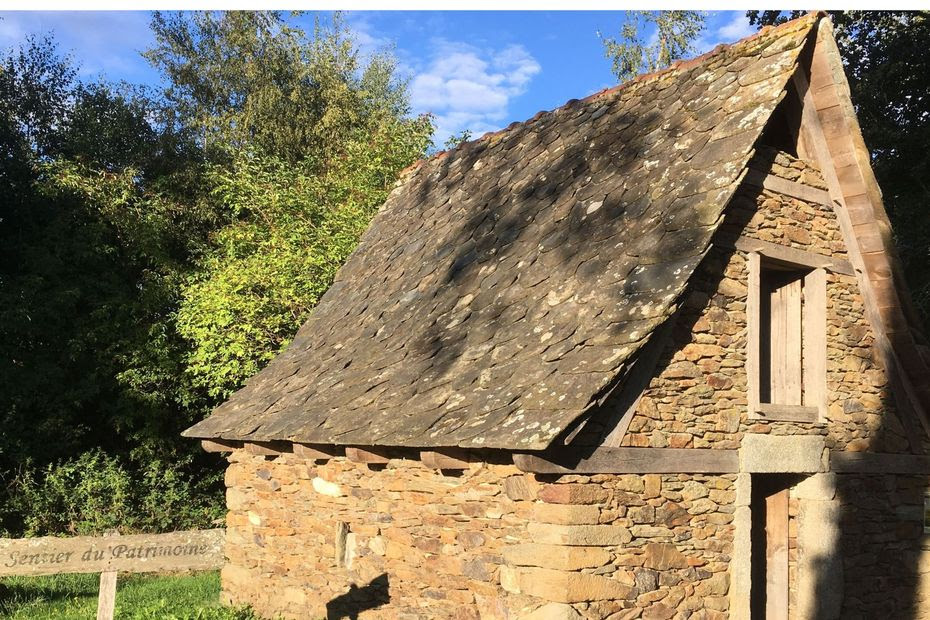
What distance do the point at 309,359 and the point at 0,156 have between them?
35.4 feet

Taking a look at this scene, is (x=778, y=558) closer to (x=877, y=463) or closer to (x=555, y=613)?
(x=877, y=463)

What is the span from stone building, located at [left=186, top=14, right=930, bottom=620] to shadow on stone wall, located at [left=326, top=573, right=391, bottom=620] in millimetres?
31

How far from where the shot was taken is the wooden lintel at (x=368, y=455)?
7.05m

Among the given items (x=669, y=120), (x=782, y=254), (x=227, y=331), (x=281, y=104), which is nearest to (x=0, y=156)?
(x=227, y=331)

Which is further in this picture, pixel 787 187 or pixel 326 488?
pixel 326 488

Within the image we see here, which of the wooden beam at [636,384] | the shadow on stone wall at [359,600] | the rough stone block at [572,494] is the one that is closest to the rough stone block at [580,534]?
the rough stone block at [572,494]

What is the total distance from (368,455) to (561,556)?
208 centimetres

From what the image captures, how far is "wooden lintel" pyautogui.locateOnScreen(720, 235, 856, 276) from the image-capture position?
6859mm

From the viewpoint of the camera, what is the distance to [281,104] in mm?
22500

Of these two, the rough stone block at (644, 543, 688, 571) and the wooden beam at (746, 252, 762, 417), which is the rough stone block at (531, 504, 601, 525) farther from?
the wooden beam at (746, 252, 762, 417)

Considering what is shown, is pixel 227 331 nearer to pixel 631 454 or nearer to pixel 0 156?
pixel 0 156

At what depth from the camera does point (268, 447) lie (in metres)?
8.77

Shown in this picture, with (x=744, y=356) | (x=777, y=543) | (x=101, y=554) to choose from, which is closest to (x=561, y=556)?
(x=744, y=356)

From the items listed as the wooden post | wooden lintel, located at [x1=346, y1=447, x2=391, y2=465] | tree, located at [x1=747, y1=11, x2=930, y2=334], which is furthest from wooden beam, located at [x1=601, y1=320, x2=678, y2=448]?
tree, located at [x1=747, y1=11, x2=930, y2=334]
